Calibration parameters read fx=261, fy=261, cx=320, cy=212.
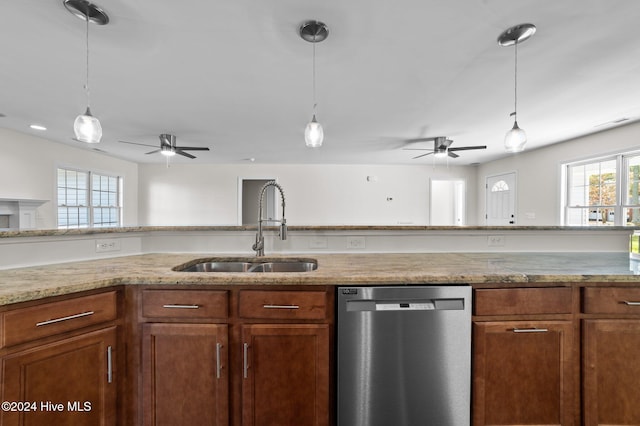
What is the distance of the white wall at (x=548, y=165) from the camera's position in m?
3.62

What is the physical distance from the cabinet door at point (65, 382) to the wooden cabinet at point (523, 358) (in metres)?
1.60

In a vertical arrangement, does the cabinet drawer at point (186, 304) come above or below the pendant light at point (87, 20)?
below

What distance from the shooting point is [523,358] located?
117cm

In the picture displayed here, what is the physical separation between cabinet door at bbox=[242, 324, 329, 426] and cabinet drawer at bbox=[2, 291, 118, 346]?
60 centimetres

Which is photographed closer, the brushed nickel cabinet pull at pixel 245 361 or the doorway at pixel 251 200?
the brushed nickel cabinet pull at pixel 245 361

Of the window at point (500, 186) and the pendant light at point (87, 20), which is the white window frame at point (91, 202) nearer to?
the pendant light at point (87, 20)

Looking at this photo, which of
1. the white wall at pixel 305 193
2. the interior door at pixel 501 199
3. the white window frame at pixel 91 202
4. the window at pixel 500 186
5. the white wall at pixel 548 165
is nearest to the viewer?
the white wall at pixel 548 165

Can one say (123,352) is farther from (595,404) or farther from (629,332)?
(629,332)

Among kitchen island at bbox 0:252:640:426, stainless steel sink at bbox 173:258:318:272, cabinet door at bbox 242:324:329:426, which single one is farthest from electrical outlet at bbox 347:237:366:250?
cabinet door at bbox 242:324:329:426

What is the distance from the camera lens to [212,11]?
1.53 meters

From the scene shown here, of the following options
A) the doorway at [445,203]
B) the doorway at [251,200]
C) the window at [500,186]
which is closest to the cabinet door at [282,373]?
the doorway at [251,200]

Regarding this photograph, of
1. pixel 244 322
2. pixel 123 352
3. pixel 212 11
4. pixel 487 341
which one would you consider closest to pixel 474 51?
pixel 212 11

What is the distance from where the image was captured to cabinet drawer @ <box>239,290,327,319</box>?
1.15 meters

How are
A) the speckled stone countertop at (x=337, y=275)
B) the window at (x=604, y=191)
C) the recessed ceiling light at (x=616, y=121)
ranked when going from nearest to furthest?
the speckled stone countertop at (x=337, y=275), the recessed ceiling light at (x=616, y=121), the window at (x=604, y=191)
